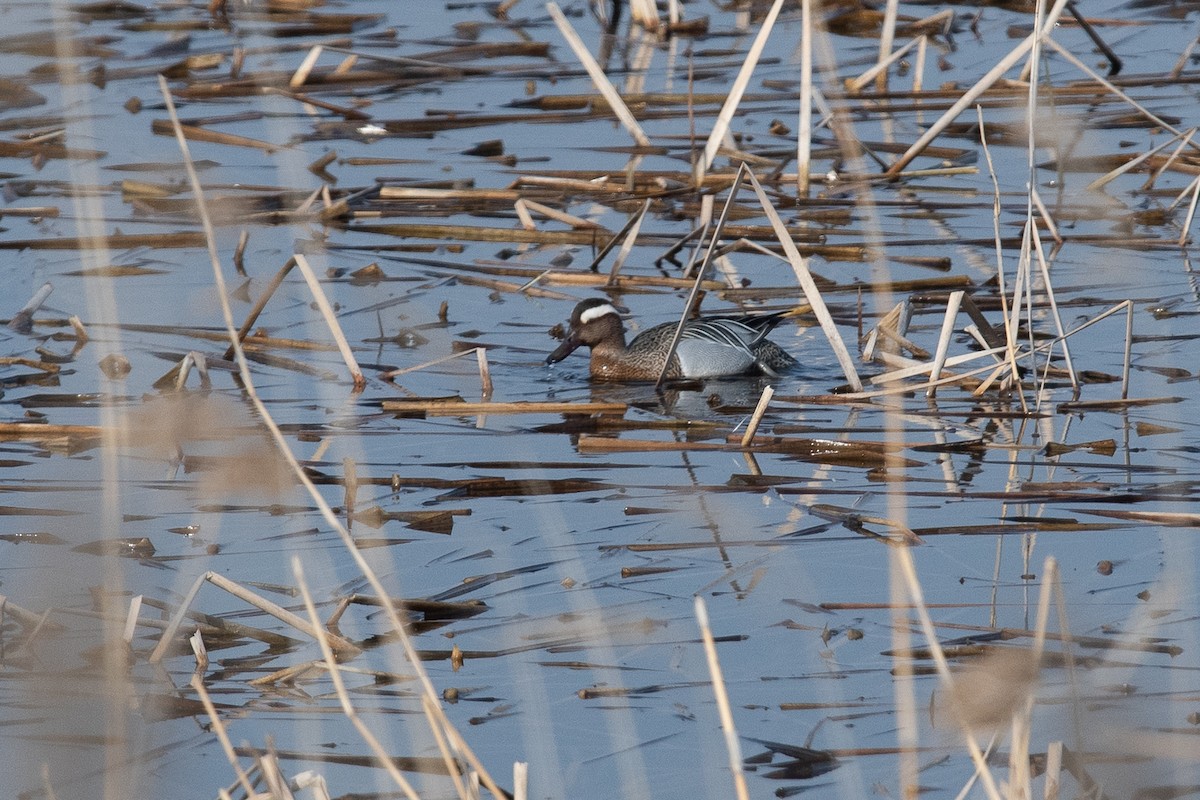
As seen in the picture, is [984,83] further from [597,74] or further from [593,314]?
[597,74]

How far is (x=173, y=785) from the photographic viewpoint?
3.56 metres

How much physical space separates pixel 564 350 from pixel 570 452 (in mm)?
1664

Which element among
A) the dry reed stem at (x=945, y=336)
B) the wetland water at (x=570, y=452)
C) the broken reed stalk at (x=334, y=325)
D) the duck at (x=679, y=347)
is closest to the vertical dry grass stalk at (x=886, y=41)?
the wetland water at (x=570, y=452)

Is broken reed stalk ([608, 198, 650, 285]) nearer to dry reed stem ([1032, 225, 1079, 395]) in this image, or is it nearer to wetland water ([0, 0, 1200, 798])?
wetland water ([0, 0, 1200, 798])

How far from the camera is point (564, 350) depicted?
764 centimetres

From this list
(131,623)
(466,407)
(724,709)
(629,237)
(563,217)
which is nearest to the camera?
(724,709)

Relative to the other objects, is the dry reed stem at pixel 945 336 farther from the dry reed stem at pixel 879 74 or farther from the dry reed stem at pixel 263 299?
the dry reed stem at pixel 879 74

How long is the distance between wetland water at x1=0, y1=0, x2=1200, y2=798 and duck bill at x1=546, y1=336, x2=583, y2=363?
10 cm

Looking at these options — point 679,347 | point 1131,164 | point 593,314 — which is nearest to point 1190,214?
point 1131,164

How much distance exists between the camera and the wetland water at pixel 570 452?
3477 millimetres

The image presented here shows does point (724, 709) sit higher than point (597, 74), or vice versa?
point (724, 709)

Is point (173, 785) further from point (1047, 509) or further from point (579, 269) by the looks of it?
point (579, 269)

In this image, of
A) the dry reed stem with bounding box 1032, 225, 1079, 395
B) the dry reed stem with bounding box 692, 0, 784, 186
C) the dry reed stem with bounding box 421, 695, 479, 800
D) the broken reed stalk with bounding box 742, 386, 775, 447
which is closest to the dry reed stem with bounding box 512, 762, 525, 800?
the dry reed stem with bounding box 421, 695, 479, 800

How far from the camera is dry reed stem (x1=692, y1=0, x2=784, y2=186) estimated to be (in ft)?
25.9
